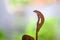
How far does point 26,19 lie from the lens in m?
0.93

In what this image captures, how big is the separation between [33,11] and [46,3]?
123 mm

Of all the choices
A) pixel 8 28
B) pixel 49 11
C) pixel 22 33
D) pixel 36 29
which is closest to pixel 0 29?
pixel 8 28

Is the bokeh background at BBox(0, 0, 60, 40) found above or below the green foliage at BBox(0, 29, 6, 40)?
above

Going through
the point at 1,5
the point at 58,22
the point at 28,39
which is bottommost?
the point at 28,39

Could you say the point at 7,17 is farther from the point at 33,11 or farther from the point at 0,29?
the point at 33,11

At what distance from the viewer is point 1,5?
3.07ft

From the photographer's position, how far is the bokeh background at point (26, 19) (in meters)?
0.91

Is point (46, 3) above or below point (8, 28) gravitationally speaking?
above

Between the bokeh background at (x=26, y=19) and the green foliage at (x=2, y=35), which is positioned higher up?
the bokeh background at (x=26, y=19)

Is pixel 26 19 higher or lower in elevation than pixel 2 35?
higher

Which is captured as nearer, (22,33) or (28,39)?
(28,39)

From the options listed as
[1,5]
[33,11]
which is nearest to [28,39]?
[33,11]

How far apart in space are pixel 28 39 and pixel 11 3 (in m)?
0.33

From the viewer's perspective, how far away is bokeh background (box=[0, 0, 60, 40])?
2.99 feet
